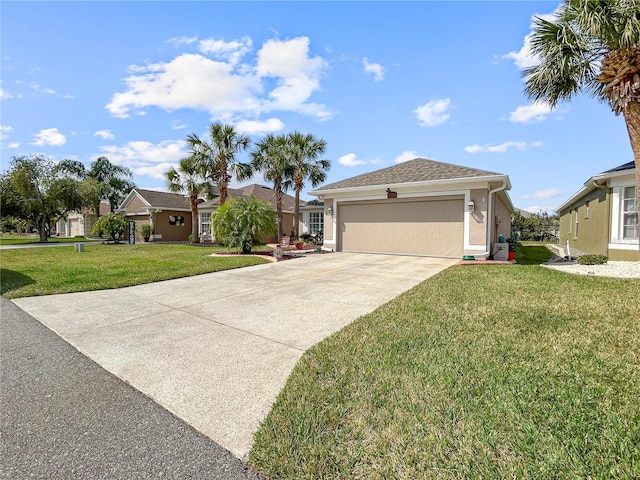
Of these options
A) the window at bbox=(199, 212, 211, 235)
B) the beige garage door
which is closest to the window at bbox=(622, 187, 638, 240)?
the beige garage door

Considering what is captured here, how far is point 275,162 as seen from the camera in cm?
1942

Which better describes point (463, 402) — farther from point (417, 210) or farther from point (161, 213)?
point (161, 213)

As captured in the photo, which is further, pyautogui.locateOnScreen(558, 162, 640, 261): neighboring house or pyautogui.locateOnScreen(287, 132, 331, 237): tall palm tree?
pyautogui.locateOnScreen(287, 132, 331, 237): tall palm tree

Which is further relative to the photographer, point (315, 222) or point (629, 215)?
point (315, 222)

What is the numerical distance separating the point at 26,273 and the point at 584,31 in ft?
52.9

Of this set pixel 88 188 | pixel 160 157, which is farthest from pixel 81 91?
pixel 88 188

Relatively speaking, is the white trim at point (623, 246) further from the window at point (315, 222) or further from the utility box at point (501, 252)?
the window at point (315, 222)

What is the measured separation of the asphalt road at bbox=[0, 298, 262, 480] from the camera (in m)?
1.86

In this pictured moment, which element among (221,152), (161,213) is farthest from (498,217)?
(161,213)

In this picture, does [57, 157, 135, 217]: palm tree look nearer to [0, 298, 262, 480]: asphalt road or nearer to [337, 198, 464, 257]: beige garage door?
[337, 198, 464, 257]: beige garage door

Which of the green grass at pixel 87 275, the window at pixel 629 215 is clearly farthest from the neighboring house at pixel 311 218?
the window at pixel 629 215

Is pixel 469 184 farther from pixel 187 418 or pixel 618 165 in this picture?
pixel 187 418

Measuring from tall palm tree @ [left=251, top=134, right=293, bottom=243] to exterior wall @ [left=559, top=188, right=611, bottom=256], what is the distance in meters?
15.3

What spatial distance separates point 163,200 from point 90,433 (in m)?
26.9
